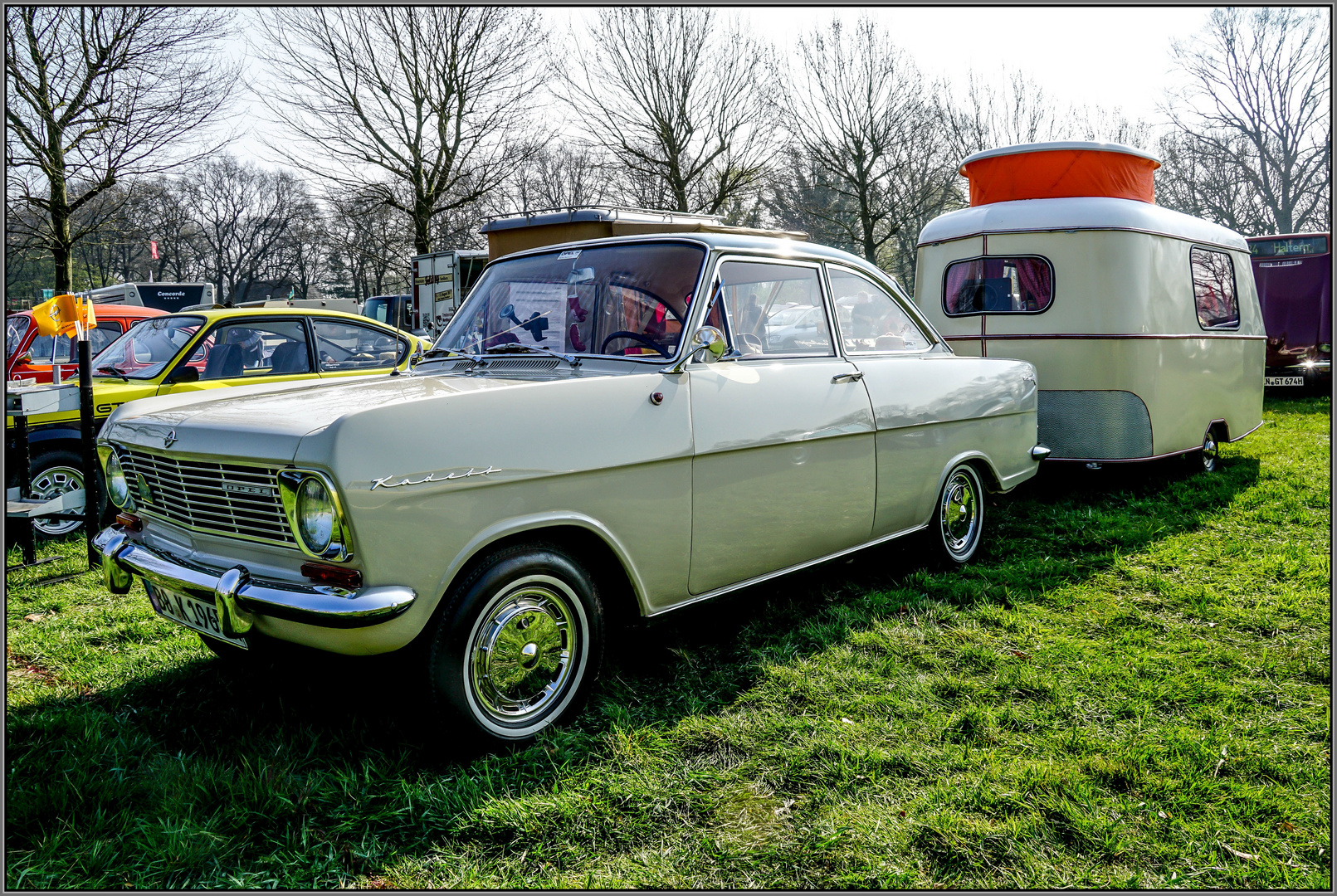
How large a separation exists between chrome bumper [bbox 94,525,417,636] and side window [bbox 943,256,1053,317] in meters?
6.13

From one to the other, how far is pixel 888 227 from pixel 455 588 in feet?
95.2

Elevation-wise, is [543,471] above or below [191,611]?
above

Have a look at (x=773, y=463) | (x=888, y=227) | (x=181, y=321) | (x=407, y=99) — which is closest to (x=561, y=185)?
(x=888, y=227)

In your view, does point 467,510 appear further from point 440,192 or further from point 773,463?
point 440,192

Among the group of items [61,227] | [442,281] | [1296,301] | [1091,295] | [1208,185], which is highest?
[1208,185]

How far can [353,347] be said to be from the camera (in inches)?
285

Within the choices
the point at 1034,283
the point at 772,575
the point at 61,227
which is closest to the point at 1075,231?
the point at 1034,283

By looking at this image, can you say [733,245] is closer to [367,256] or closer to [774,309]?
[774,309]

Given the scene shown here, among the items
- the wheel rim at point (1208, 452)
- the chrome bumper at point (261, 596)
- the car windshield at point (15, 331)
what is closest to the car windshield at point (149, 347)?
the car windshield at point (15, 331)

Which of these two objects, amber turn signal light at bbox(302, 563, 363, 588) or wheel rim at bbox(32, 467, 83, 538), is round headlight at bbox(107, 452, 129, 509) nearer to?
amber turn signal light at bbox(302, 563, 363, 588)

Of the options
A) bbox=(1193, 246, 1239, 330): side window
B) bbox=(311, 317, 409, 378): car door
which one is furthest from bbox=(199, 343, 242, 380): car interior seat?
bbox=(1193, 246, 1239, 330): side window

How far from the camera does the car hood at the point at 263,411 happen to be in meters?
2.65

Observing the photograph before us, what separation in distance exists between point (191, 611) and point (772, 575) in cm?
232

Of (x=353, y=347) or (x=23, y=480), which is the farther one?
(x=353, y=347)
